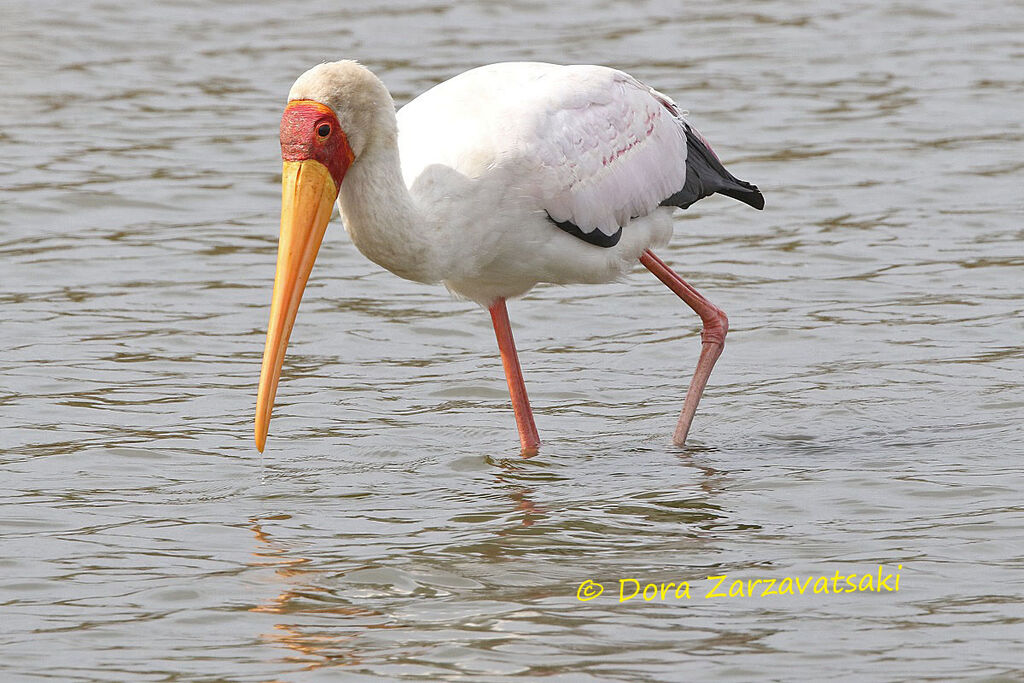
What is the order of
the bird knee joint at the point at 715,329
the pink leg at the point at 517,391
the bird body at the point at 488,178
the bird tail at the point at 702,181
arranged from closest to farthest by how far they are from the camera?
the bird body at the point at 488,178, the pink leg at the point at 517,391, the bird tail at the point at 702,181, the bird knee joint at the point at 715,329

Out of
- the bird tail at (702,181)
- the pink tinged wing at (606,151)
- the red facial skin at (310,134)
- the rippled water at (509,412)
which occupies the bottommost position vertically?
the rippled water at (509,412)

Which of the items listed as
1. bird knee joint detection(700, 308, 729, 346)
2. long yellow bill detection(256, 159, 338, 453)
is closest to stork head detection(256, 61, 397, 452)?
long yellow bill detection(256, 159, 338, 453)

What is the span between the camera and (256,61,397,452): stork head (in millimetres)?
6750

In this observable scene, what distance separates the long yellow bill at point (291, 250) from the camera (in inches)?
268

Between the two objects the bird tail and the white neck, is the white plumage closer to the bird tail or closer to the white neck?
the white neck

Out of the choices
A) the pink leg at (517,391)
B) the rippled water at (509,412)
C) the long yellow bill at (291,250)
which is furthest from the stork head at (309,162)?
the pink leg at (517,391)

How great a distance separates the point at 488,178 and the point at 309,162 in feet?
2.45

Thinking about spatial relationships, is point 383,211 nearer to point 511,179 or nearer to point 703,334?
point 511,179

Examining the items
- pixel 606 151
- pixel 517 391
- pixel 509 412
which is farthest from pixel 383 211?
pixel 509 412

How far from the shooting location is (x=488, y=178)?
7.18 metres

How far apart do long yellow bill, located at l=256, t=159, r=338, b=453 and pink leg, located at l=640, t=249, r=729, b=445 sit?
77.6 inches

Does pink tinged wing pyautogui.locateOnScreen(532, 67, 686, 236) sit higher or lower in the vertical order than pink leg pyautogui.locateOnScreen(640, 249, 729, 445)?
higher

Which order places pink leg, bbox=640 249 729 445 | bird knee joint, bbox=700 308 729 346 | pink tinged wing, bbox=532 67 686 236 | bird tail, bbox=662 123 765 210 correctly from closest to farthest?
pink tinged wing, bbox=532 67 686 236, pink leg, bbox=640 249 729 445, bird tail, bbox=662 123 765 210, bird knee joint, bbox=700 308 729 346

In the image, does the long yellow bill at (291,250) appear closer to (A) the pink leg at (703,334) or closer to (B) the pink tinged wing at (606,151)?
(B) the pink tinged wing at (606,151)
